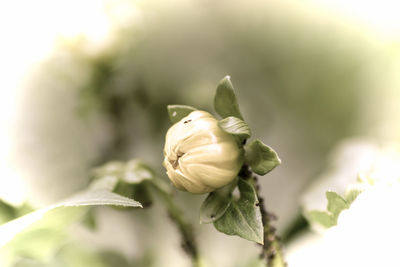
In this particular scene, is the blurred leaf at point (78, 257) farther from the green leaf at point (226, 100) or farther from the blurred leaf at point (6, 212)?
the green leaf at point (226, 100)

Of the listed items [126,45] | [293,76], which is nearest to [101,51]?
[126,45]

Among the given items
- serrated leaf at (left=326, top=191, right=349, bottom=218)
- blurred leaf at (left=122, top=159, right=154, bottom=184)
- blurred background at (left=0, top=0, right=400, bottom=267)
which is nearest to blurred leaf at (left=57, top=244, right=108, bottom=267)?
blurred background at (left=0, top=0, right=400, bottom=267)

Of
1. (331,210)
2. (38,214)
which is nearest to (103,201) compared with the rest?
(38,214)

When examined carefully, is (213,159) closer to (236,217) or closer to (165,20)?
(236,217)

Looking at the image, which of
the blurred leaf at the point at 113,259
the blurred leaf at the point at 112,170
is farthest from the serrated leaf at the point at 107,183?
the blurred leaf at the point at 113,259

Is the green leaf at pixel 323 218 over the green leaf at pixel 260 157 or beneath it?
beneath

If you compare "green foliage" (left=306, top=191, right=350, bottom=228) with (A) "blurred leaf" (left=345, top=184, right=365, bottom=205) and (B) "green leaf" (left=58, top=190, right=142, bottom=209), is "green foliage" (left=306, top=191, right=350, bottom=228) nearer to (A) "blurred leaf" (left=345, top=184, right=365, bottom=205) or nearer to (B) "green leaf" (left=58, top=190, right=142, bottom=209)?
(A) "blurred leaf" (left=345, top=184, right=365, bottom=205)

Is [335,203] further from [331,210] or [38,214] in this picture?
[38,214]
